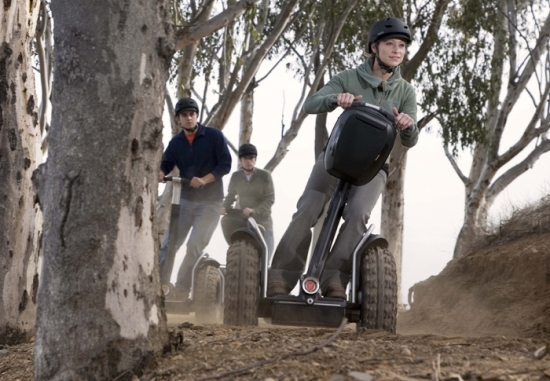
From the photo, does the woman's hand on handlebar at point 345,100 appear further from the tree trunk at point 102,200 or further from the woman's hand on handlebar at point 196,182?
the woman's hand on handlebar at point 196,182

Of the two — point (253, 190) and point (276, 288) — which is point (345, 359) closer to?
point (276, 288)

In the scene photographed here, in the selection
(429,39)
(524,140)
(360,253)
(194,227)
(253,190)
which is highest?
(429,39)

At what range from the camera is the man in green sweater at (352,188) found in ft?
17.3

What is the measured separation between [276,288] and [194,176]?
3512 millimetres

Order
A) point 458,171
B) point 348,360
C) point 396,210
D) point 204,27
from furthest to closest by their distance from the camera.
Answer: point 458,171, point 396,210, point 204,27, point 348,360

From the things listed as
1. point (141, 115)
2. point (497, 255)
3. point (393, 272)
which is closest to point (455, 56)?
point (497, 255)

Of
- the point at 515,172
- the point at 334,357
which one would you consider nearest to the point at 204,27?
the point at 334,357

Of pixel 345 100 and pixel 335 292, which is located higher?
pixel 345 100

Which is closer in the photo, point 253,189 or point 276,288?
point 276,288

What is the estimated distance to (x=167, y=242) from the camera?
28.0 feet

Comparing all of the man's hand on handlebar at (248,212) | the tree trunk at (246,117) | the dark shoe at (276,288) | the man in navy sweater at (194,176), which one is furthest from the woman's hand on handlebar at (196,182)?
the tree trunk at (246,117)

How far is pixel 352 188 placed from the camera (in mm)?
5340

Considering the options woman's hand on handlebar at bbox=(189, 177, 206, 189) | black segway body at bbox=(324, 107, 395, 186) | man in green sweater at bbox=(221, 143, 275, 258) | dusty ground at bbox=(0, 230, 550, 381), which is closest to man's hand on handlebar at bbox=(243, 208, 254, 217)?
man in green sweater at bbox=(221, 143, 275, 258)

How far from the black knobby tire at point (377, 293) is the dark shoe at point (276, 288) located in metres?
0.51
